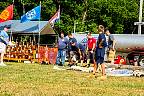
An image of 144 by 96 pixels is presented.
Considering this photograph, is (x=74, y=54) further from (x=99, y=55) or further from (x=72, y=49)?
(x=99, y=55)

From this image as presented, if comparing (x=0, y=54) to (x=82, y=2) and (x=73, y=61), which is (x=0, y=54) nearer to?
(x=73, y=61)

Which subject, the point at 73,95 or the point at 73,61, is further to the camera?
the point at 73,61

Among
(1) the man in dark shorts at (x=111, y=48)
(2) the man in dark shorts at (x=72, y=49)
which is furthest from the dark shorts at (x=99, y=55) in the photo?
(2) the man in dark shorts at (x=72, y=49)

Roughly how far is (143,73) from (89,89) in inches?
218

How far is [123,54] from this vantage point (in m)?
27.9

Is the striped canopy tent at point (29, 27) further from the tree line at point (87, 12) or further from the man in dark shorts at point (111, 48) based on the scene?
the tree line at point (87, 12)

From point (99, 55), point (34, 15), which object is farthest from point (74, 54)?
point (99, 55)

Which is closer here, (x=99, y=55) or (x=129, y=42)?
(x=99, y=55)

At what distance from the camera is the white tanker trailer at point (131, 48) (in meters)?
26.3

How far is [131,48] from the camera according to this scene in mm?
27672

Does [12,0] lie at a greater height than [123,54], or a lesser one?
greater

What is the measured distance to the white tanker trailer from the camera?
2633 cm

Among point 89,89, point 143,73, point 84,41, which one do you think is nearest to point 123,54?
point 84,41

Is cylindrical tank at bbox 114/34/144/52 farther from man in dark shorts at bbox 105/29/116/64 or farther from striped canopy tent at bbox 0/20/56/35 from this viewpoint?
striped canopy tent at bbox 0/20/56/35
